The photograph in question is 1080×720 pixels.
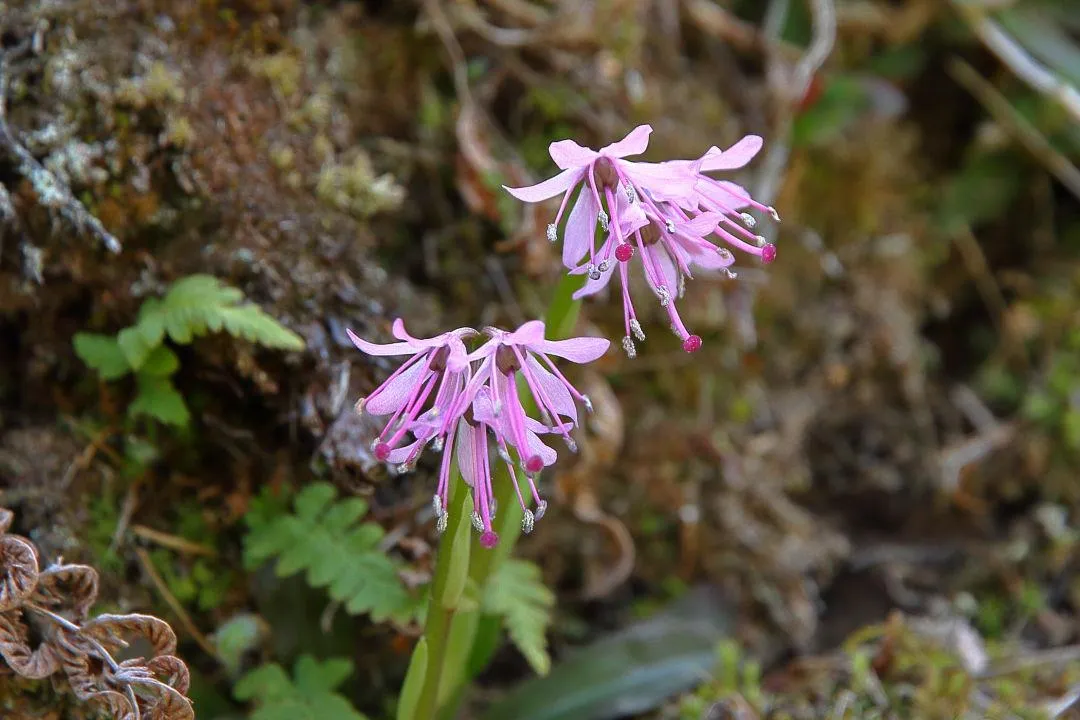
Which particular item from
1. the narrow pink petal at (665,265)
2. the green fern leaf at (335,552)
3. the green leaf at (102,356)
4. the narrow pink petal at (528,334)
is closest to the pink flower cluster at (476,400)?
the narrow pink petal at (528,334)

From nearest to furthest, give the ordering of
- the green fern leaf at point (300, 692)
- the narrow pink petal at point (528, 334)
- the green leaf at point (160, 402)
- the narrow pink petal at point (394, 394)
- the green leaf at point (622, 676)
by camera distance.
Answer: the narrow pink petal at point (528, 334), the narrow pink petal at point (394, 394), the green fern leaf at point (300, 692), the green leaf at point (160, 402), the green leaf at point (622, 676)

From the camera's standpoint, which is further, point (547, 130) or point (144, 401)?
point (547, 130)

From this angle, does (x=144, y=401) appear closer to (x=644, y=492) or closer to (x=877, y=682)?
(x=644, y=492)

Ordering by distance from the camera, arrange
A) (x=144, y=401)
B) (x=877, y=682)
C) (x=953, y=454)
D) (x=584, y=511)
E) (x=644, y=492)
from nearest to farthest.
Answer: (x=144, y=401) < (x=877, y=682) < (x=584, y=511) < (x=644, y=492) < (x=953, y=454)

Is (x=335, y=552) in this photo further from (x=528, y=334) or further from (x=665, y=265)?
(x=665, y=265)

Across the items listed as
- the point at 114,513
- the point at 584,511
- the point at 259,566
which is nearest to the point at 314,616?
the point at 259,566

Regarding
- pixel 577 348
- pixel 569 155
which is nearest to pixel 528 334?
pixel 577 348

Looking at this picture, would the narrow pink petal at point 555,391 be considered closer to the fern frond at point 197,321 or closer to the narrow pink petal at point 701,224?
the narrow pink petal at point 701,224
